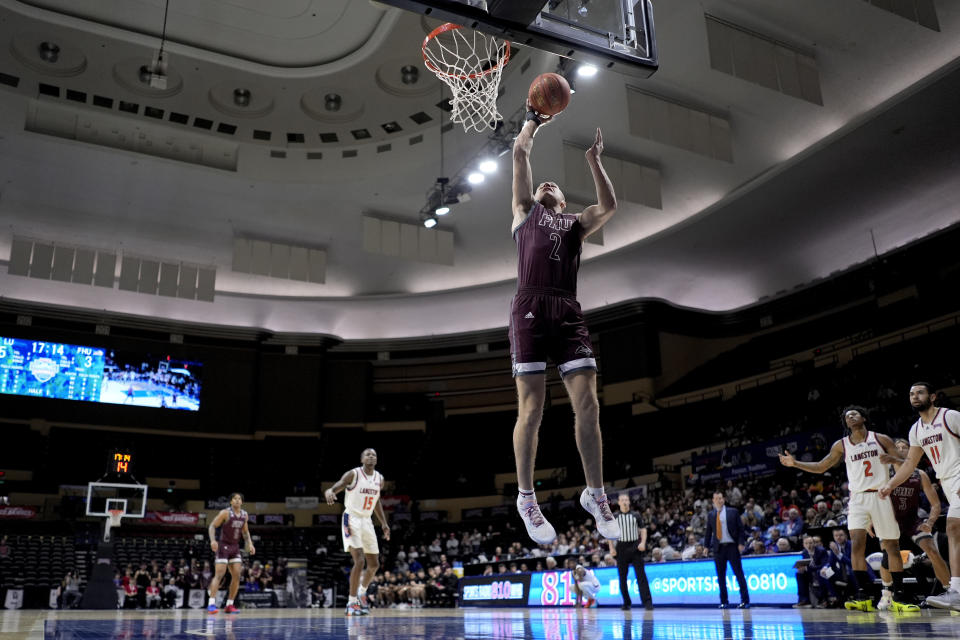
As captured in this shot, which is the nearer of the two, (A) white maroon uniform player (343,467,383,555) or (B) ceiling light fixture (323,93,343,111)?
(A) white maroon uniform player (343,467,383,555)

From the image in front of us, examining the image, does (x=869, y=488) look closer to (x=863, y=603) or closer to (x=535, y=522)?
(x=863, y=603)

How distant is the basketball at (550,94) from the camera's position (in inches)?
202

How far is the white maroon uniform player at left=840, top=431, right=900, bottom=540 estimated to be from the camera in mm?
A: 8211

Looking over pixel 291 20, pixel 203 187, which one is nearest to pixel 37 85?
pixel 203 187

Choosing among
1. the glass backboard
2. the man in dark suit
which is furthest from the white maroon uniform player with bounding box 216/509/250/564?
the glass backboard

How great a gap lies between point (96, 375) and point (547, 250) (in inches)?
1129

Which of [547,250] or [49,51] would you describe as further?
[49,51]

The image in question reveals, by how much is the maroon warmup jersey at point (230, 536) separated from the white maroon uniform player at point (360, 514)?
2902mm

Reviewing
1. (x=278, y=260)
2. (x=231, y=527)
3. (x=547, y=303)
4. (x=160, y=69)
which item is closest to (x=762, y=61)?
(x=160, y=69)

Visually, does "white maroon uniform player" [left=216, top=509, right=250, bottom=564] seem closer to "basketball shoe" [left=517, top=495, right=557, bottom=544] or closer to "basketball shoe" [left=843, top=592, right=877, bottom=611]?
"basketball shoe" [left=517, top=495, right=557, bottom=544]

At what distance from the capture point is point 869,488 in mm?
8328

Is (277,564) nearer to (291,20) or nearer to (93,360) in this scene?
(93,360)

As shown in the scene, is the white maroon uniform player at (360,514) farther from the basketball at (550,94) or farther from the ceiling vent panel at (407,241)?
the ceiling vent panel at (407,241)

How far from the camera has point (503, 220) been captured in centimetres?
2472
